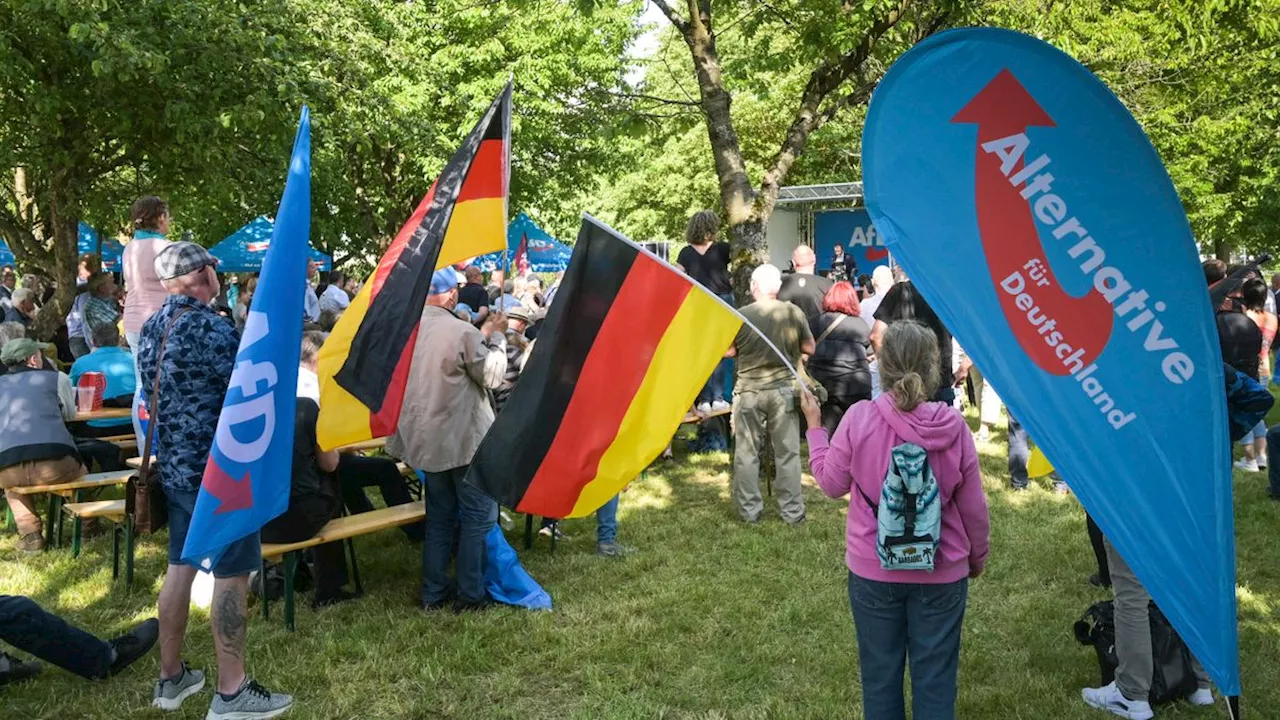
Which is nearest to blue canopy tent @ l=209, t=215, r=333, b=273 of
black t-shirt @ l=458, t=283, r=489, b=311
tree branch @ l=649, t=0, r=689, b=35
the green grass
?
black t-shirt @ l=458, t=283, r=489, b=311

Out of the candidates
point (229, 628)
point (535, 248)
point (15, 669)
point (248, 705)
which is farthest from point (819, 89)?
point (535, 248)

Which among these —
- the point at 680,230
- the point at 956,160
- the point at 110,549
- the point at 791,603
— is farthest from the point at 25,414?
the point at 680,230

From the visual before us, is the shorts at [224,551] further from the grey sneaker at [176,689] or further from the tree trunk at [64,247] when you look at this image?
the tree trunk at [64,247]

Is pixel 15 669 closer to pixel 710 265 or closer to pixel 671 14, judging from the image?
pixel 710 265

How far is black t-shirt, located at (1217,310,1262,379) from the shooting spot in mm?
7867

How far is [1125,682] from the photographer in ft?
13.9

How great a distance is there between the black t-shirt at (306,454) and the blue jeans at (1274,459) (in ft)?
24.8

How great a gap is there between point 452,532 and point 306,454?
3.26 ft

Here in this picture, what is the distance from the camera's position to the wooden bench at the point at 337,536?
17.7 ft

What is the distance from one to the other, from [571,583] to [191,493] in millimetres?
2651

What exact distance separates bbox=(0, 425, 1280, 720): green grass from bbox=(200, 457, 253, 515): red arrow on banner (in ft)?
4.24

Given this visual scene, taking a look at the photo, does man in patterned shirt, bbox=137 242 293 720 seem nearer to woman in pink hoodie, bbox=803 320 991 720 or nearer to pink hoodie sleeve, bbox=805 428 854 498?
pink hoodie sleeve, bbox=805 428 854 498

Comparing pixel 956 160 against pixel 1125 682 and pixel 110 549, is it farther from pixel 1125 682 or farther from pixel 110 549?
pixel 110 549

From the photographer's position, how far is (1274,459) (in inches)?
317
